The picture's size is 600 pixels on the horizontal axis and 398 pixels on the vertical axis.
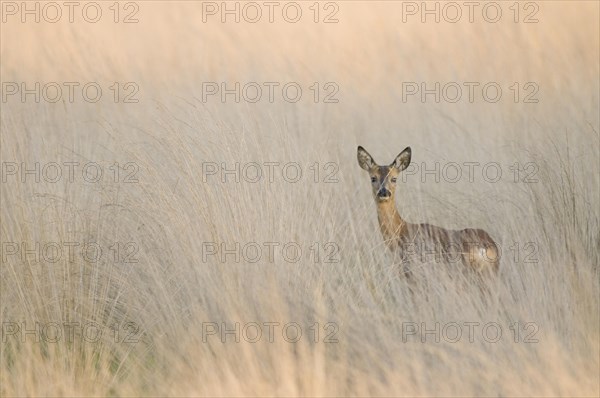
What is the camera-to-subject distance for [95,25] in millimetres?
10180

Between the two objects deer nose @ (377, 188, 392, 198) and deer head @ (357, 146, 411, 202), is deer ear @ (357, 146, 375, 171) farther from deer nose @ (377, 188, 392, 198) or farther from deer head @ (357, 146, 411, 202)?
deer nose @ (377, 188, 392, 198)

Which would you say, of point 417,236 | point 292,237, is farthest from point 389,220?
point 292,237

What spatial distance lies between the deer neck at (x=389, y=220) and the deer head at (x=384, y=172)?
0.04 metres

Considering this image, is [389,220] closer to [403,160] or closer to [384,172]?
[384,172]

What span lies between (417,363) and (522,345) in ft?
1.57

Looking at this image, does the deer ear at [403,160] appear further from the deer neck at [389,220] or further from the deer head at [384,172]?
the deer neck at [389,220]

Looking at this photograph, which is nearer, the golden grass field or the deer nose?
the golden grass field

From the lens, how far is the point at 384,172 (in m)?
6.48

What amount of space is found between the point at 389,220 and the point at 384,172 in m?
0.33

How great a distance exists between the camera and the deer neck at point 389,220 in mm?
6230

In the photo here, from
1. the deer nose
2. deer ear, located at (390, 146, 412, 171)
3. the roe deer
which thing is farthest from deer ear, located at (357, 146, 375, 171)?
the deer nose

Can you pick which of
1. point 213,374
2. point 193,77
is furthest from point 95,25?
point 213,374

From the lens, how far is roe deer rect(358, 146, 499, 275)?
18.6ft

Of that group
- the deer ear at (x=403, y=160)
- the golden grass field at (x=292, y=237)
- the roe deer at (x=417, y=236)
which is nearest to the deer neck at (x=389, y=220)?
the roe deer at (x=417, y=236)
